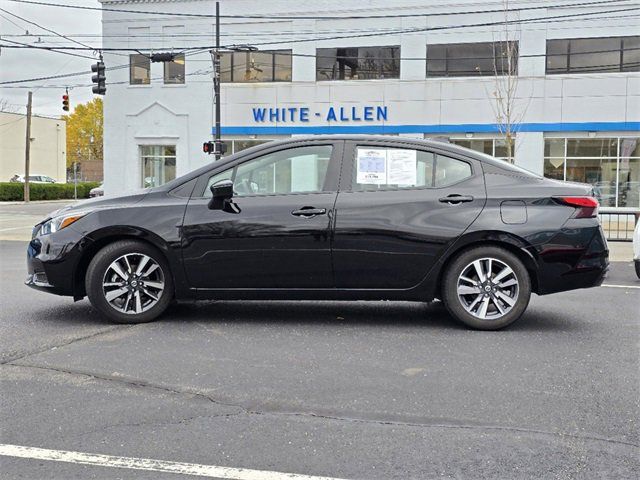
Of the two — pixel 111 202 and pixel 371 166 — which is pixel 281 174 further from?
pixel 111 202

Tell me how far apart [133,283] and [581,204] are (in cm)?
390

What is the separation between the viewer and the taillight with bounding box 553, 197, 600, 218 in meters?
6.04

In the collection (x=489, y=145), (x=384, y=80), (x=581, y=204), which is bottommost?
(x=581, y=204)

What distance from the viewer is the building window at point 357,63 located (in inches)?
1061

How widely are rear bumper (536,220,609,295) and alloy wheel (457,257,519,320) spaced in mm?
281

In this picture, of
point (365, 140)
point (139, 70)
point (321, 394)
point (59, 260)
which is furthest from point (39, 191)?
point (321, 394)

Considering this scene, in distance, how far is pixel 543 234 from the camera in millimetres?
5984

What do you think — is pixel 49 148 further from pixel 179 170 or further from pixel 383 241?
pixel 383 241

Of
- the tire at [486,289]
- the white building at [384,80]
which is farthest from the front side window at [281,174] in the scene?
the white building at [384,80]

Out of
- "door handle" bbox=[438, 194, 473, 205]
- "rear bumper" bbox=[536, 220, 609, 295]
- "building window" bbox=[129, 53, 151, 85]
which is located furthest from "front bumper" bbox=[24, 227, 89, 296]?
"building window" bbox=[129, 53, 151, 85]

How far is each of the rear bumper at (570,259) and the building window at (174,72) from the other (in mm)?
25120

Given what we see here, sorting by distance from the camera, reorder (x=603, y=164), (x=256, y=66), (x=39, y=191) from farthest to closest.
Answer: (x=39, y=191)
(x=256, y=66)
(x=603, y=164)

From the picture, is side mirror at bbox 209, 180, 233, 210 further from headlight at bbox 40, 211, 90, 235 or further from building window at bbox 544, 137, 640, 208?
building window at bbox 544, 137, 640, 208

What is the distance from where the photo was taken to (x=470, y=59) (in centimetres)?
2623
